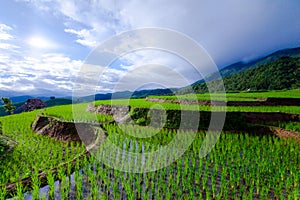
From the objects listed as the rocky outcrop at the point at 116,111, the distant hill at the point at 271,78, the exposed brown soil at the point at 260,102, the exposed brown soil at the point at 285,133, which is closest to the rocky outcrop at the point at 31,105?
the rocky outcrop at the point at 116,111

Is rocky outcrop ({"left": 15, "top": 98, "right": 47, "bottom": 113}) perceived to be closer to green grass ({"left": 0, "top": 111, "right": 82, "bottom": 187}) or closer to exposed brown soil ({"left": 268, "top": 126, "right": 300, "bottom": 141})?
green grass ({"left": 0, "top": 111, "right": 82, "bottom": 187})

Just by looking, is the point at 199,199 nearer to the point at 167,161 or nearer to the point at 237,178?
the point at 237,178

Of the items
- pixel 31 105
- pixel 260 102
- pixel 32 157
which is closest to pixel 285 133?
pixel 260 102

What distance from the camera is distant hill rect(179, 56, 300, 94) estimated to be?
1362 inches

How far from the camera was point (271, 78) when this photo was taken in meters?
37.0

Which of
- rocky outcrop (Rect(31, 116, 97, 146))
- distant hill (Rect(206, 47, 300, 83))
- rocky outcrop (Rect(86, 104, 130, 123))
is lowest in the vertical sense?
rocky outcrop (Rect(31, 116, 97, 146))

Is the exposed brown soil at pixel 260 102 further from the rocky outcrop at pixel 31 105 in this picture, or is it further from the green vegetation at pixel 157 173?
the rocky outcrop at pixel 31 105

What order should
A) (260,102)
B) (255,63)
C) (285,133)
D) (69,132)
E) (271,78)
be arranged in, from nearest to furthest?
(69,132) < (285,133) < (260,102) < (271,78) < (255,63)

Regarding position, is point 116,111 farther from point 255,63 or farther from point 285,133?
point 255,63

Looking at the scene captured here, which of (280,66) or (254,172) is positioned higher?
(280,66)

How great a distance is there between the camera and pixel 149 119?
35.4 ft

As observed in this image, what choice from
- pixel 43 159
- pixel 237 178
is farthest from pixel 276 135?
Result: pixel 43 159

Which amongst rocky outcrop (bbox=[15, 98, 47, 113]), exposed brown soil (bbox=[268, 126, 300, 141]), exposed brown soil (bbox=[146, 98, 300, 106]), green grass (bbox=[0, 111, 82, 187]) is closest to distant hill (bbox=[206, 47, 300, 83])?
rocky outcrop (bbox=[15, 98, 47, 113])

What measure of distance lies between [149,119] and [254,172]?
20.9 ft
